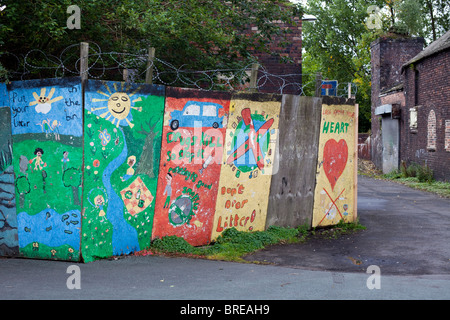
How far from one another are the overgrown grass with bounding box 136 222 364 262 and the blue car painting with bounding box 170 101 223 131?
166cm

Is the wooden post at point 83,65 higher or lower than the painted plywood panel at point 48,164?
higher

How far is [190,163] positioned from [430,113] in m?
15.6

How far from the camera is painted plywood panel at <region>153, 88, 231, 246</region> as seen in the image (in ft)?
25.3

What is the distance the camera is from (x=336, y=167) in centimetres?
988

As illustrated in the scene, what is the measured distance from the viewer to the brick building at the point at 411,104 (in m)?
19.5

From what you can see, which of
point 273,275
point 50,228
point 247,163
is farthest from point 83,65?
point 273,275

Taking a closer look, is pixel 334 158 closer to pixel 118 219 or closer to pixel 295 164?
pixel 295 164

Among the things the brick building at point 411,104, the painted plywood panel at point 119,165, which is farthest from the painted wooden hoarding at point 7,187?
the brick building at point 411,104

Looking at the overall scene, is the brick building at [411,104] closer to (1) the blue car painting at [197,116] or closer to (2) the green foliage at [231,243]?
(2) the green foliage at [231,243]

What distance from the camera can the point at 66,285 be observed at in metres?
5.86

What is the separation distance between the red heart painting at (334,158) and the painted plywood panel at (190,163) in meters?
2.38

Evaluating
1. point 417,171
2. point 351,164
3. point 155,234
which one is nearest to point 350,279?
point 155,234

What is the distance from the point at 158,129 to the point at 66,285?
2641 millimetres

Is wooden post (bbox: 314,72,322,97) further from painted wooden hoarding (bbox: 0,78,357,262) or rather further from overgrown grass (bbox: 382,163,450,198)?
overgrown grass (bbox: 382,163,450,198)
